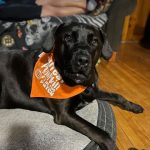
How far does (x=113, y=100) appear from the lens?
6.86ft

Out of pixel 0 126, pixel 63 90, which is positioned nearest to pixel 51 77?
pixel 63 90

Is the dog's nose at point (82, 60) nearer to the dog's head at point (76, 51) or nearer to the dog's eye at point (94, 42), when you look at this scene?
the dog's head at point (76, 51)

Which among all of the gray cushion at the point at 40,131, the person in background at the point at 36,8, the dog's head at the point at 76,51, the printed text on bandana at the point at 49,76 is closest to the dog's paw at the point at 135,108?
the gray cushion at the point at 40,131

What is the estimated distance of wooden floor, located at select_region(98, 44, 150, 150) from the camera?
1879mm

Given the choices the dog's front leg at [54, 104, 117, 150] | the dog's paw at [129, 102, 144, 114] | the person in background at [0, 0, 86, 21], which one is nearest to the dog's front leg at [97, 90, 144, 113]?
the dog's paw at [129, 102, 144, 114]

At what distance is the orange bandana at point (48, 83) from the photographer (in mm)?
1611

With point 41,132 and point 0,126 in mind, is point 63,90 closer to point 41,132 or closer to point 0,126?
point 41,132

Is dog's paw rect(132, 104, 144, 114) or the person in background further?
the person in background

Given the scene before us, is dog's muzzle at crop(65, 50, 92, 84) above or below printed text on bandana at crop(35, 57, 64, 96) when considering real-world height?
above

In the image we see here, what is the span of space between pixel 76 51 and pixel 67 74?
157 millimetres

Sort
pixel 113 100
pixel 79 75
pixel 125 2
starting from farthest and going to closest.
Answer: pixel 125 2 → pixel 113 100 → pixel 79 75

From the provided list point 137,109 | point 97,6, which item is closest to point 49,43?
point 137,109

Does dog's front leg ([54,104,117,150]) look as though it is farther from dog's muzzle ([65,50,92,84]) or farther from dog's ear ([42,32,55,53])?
dog's ear ([42,32,55,53])

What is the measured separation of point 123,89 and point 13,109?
1.18m
